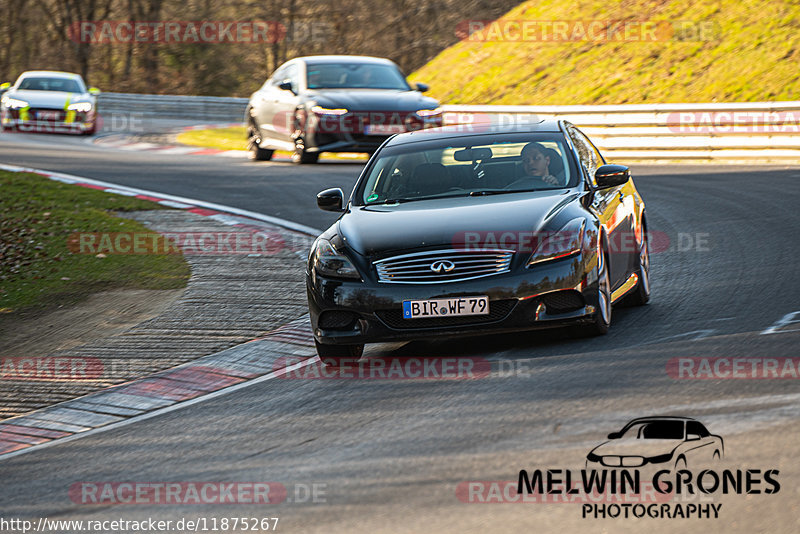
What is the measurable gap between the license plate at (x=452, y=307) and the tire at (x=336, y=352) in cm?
79

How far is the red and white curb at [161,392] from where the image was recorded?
7250mm

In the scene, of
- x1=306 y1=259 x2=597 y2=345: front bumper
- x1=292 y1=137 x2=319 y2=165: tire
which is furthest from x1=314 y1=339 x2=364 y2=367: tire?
x1=292 y1=137 x2=319 y2=165: tire

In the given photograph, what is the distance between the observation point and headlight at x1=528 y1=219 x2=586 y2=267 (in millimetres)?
7430

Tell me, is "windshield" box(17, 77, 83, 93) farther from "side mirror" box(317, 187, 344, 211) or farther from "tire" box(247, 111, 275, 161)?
"side mirror" box(317, 187, 344, 211)

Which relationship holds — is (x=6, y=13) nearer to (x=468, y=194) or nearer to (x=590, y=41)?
(x=590, y=41)

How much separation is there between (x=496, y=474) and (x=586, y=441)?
57 centimetres

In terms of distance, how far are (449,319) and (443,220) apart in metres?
0.81

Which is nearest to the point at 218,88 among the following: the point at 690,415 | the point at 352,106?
the point at 352,106

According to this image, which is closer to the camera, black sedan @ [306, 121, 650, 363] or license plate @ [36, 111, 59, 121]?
black sedan @ [306, 121, 650, 363]

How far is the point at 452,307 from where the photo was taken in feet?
24.1

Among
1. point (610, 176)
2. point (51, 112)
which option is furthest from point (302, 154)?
point (610, 176)

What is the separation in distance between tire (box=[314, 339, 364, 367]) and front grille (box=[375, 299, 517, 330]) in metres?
0.60

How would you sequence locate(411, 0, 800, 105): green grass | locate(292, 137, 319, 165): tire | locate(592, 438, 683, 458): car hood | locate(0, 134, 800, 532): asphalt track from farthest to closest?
1. locate(411, 0, 800, 105): green grass
2. locate(292, 137, 319, 165): tire
3. locate(592, 438, 683, 458): car hood
4. locate(0, 134, 800, 532): asphalt track

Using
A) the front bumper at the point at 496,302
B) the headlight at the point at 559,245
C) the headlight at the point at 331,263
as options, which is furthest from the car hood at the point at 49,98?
the headlight at the point at 559,245
